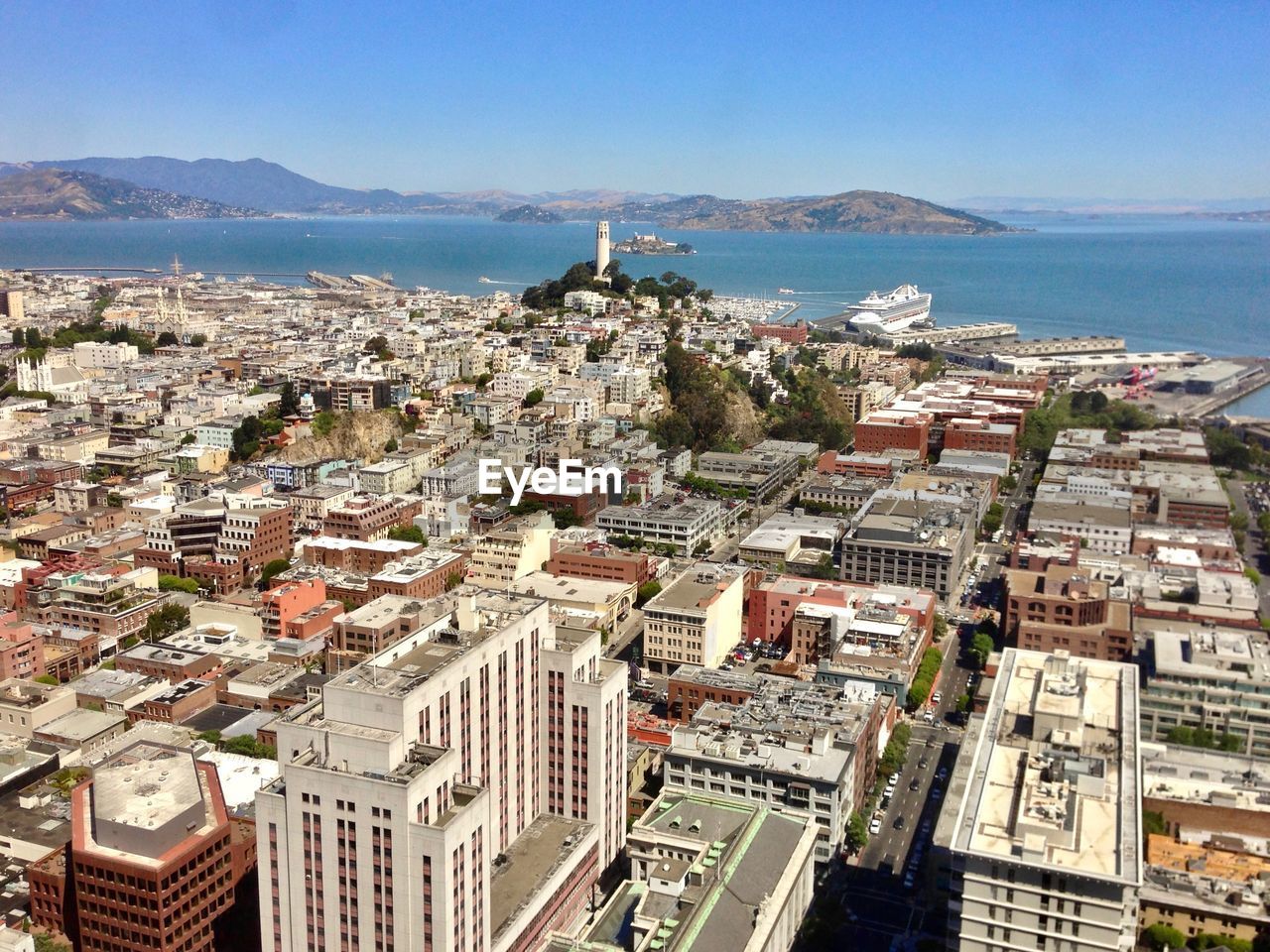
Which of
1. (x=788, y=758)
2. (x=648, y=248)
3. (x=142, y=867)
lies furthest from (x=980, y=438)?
(x=648, y=248)

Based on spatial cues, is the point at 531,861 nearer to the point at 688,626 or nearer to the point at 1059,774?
the point at 1059,774

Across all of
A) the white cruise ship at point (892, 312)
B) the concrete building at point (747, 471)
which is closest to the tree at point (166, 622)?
the concrete building at point (747, 471)

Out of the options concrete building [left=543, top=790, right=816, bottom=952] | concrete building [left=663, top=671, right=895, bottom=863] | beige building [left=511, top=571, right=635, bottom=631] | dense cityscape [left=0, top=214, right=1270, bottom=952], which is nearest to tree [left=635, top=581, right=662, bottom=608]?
beige building [left=511, top=571, right=635, bottom=631]

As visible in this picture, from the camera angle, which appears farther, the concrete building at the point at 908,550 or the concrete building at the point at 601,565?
the concrete building at the point at 908,550

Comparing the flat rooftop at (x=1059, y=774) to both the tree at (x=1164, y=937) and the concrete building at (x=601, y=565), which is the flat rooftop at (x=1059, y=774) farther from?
the concrete building at (x=601, y=565)

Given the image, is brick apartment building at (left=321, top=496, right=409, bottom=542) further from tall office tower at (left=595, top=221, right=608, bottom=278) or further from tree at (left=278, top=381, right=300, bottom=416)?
tall office tower at (left=595, top=221, right=608, bottom=278)

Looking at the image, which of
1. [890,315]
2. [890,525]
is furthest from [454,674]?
[890,315]

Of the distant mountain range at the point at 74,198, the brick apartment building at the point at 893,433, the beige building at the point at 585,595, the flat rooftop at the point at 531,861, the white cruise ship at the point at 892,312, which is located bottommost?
the beige building at the point at 585,595

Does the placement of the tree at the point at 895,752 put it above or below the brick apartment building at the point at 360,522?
below
